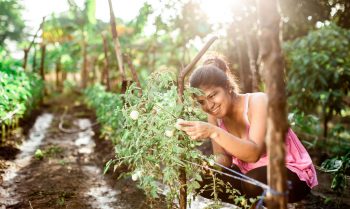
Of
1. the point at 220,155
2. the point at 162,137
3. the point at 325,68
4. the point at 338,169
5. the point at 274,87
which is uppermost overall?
the point at 325,68

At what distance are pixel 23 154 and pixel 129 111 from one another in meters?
4.73

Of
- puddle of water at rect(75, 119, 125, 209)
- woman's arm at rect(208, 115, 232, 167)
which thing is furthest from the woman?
puddle of water at rect(75, 119, 125, 209)

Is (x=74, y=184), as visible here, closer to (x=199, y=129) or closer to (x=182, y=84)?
(x=182, y=84)

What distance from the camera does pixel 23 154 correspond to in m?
6.54

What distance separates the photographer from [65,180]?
16.4 feet

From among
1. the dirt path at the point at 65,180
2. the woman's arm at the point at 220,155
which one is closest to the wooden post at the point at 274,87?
the woman's arm at the point at 220,155

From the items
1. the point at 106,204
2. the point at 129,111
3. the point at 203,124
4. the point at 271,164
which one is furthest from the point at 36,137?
the point at 271,164

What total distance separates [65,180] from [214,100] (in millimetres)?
3243

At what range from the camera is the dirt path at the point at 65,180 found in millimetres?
4160

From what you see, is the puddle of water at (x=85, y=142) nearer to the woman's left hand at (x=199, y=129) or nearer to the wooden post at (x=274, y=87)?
the woman's left hand at (x=199, y=129)

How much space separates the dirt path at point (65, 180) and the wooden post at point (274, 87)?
2.22 m

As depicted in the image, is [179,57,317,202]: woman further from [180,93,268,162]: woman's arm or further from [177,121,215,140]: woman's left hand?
[177,121,215,140]: woman's left hand

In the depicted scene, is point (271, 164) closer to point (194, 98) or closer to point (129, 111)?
point (194, 98)

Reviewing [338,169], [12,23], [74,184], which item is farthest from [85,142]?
[12,23]
